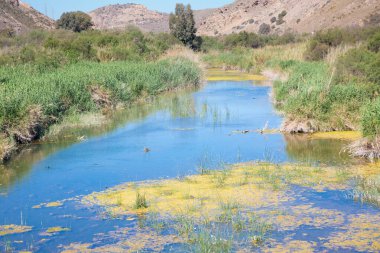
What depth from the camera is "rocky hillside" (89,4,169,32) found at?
364 feet

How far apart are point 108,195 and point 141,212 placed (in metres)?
1.14

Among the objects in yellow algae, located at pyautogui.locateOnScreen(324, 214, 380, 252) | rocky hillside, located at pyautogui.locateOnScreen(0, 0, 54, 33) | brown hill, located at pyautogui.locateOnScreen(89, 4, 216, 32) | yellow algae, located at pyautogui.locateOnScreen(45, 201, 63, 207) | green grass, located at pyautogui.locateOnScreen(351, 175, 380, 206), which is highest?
brown hill, located at pyautogui.locateOnScreen(89, 4, 216, 32)

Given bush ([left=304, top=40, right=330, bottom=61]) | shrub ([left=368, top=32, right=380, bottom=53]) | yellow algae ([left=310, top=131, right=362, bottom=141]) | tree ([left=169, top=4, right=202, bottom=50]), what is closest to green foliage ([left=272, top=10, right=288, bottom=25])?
tree ([left=169, top=4, right=202, bottom=50])

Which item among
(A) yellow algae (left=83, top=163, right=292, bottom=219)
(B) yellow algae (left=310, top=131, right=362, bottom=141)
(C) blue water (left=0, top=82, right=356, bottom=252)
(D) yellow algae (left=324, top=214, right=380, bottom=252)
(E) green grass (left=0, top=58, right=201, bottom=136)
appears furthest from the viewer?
(E) green grass (left=0, top=58, right=201, bottom=136)

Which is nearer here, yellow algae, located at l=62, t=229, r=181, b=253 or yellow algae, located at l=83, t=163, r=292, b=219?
yellow algae, located at l=62, t=229, r=181, b=253

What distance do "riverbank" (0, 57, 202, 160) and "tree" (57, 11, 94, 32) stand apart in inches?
1203

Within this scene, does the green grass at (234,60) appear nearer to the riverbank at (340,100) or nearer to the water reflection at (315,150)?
the riverbank at (340,100)

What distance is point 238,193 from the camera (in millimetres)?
9797

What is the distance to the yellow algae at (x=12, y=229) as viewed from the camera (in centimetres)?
830

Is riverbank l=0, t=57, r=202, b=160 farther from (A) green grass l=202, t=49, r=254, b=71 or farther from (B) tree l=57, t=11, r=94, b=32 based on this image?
(B) tree l=57, t=11, r=94, b=32

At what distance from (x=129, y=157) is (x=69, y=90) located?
5560 mm

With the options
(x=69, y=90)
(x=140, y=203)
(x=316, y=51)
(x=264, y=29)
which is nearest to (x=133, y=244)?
(x=140, y=203)

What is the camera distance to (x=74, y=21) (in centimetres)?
5709

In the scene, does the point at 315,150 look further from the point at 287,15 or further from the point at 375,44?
the point at 287,15
